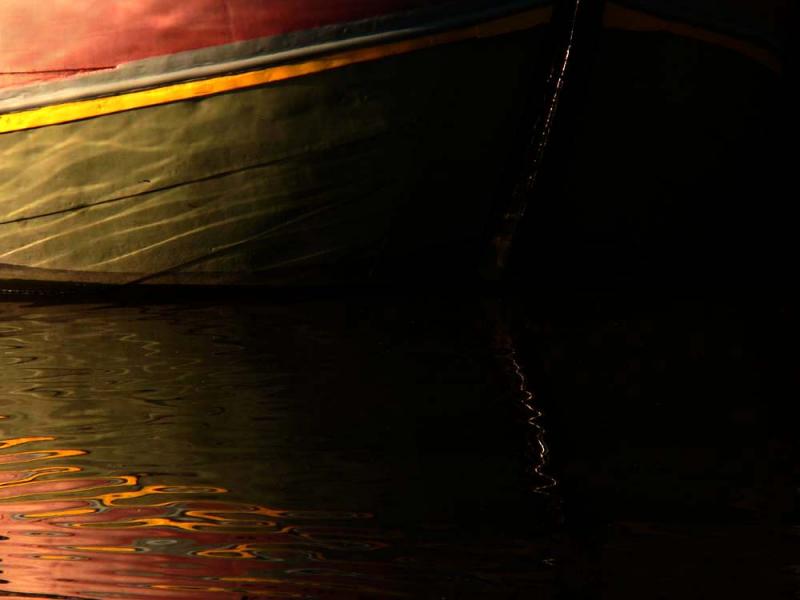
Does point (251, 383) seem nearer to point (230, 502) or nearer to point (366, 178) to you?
point (230, 502)

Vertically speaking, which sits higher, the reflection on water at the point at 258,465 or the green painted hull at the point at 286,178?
the green painted hull at the point at 286,178

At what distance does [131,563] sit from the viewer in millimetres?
1236

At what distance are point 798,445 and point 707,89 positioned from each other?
127cm

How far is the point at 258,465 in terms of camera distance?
1562 mm

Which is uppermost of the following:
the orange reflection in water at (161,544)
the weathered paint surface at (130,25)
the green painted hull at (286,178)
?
the weathered paint surface at (130,25)

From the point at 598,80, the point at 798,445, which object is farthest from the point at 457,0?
the point at 798,445

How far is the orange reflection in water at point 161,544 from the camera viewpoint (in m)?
1.17

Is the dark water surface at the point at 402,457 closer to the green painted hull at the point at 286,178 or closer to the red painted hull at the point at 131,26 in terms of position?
the green painted hull at the point at 286,178

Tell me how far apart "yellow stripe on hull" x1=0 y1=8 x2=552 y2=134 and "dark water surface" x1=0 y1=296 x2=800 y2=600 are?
475 mm

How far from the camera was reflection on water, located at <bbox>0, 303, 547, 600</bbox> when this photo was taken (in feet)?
3.98

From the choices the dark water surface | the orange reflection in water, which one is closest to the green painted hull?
the dark water surface

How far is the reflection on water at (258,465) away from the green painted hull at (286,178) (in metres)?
0.38

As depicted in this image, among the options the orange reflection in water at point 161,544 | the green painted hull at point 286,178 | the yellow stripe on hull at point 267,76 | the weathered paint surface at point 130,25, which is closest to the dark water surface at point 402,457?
the orange reflection in water at point 161,544

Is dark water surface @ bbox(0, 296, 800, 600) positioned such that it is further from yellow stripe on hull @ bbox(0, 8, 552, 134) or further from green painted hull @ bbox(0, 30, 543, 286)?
yellow stripe on hull @ bbox(0, 8, 552, 134)
